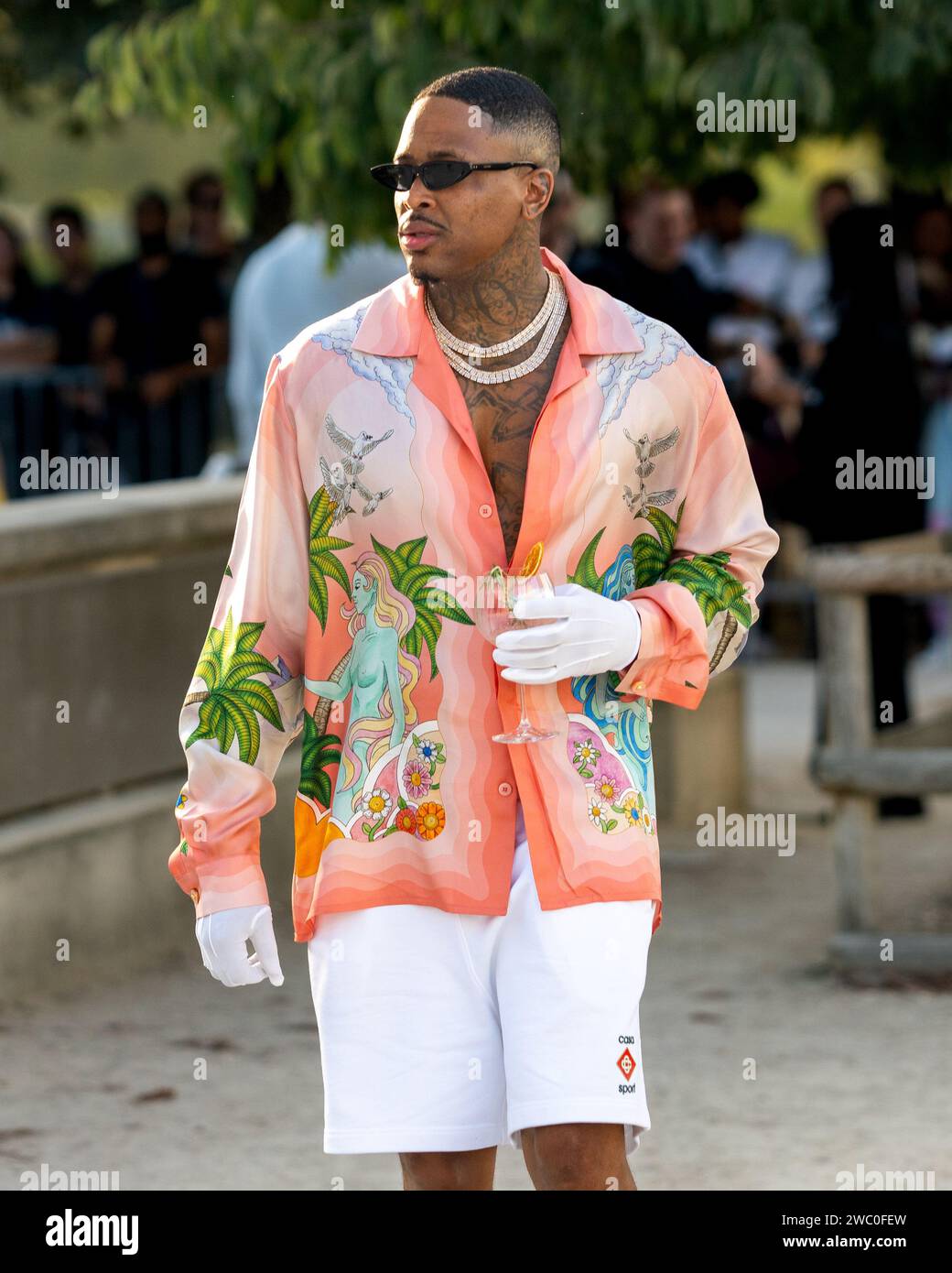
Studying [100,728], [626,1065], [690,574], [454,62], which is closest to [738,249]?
[454,62]

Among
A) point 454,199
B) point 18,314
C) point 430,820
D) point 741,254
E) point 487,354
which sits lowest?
point 430,820

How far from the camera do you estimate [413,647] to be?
347cm

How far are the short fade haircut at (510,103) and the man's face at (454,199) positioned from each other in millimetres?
18

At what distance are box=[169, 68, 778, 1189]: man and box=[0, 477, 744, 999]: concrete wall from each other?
10.4 ft

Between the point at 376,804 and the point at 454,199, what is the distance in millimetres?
887

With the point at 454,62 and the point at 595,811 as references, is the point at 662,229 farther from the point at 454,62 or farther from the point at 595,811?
the point at 595,811

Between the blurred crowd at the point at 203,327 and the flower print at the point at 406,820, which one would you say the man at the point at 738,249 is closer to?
the blurred crowd at the point at 203,327

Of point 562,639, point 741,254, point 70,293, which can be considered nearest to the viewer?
point 562,639

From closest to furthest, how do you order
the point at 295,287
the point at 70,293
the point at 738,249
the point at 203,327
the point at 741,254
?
the point at 295,287 < the point at 203,327 < the point at 70,293 < the point at 738,249 < the point at 741,254

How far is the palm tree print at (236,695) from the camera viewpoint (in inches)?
137

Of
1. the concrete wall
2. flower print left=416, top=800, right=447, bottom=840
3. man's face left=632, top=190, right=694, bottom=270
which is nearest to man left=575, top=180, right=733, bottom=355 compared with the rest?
man's face left=632, top=190, right=694, bottom=270

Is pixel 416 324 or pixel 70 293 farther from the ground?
pixel 70 293

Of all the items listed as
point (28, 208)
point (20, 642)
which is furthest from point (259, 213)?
point (28, 208)

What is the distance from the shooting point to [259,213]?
13.5m
